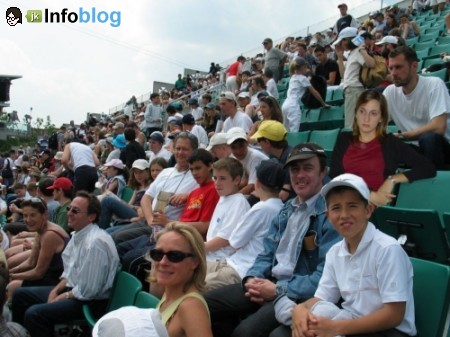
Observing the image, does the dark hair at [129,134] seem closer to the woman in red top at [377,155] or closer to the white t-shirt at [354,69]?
the white t-shirt at [354,69]

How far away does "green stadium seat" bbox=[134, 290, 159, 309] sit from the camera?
3167 millimetres

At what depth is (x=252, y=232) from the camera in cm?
369

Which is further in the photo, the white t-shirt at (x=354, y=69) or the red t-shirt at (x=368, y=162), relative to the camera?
the white t-shirt at (x=354, y=69)

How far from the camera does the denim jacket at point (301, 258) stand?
2891mm

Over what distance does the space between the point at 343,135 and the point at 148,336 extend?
302 centimetres

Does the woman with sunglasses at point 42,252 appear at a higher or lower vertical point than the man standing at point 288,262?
lower

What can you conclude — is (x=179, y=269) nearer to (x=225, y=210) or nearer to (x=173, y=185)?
(x=225, y=210)

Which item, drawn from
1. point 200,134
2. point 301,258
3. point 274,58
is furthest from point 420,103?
point 274,58

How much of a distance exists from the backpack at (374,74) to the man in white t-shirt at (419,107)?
6.91ft

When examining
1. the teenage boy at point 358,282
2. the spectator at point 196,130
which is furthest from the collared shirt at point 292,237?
the spectator at point 196,130

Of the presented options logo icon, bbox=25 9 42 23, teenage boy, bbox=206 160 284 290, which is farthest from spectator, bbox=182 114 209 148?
logo icon, bbox=25 9 42 23

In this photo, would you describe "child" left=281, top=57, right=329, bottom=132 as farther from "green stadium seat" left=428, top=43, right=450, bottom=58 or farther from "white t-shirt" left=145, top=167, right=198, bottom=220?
"green stadium seat" left=428, top=43, right=450, bottom=58

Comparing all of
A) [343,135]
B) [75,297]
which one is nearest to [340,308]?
[343,135]

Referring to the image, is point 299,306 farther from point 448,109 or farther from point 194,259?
point 448,109
